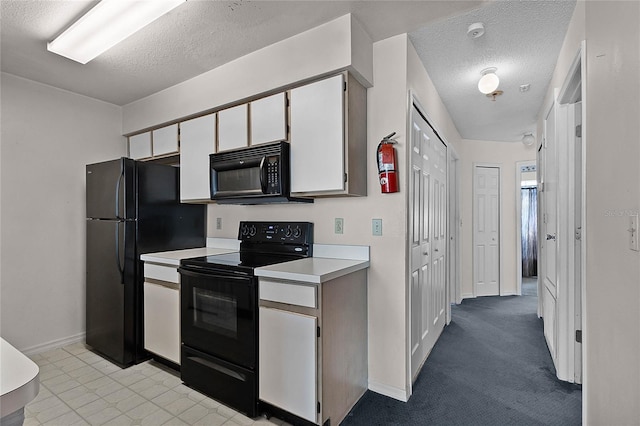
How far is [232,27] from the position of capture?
2.16m

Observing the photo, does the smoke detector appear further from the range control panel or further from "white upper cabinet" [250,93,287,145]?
the range control panel

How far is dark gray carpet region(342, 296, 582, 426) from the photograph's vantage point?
2004 millimetres

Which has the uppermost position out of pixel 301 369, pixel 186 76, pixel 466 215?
pixel 186 76

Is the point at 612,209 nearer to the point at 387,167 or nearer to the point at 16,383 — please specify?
the point at 387,167

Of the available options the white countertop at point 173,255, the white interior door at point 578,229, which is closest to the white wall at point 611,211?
the white interior door at point 578,229

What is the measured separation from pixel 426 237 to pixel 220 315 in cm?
175

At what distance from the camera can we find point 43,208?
9.91ft

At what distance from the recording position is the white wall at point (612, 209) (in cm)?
108

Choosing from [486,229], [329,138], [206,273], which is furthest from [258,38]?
[486,229]

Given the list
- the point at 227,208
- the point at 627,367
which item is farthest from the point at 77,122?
the point at 627,367

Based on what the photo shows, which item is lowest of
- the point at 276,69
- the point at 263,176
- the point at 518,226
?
the point at 518,226

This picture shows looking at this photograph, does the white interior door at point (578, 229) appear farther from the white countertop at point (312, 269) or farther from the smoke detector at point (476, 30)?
the white countertop at point (312, 269)

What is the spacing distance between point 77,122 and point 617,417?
172 inches

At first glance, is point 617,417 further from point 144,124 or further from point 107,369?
point 144,124
